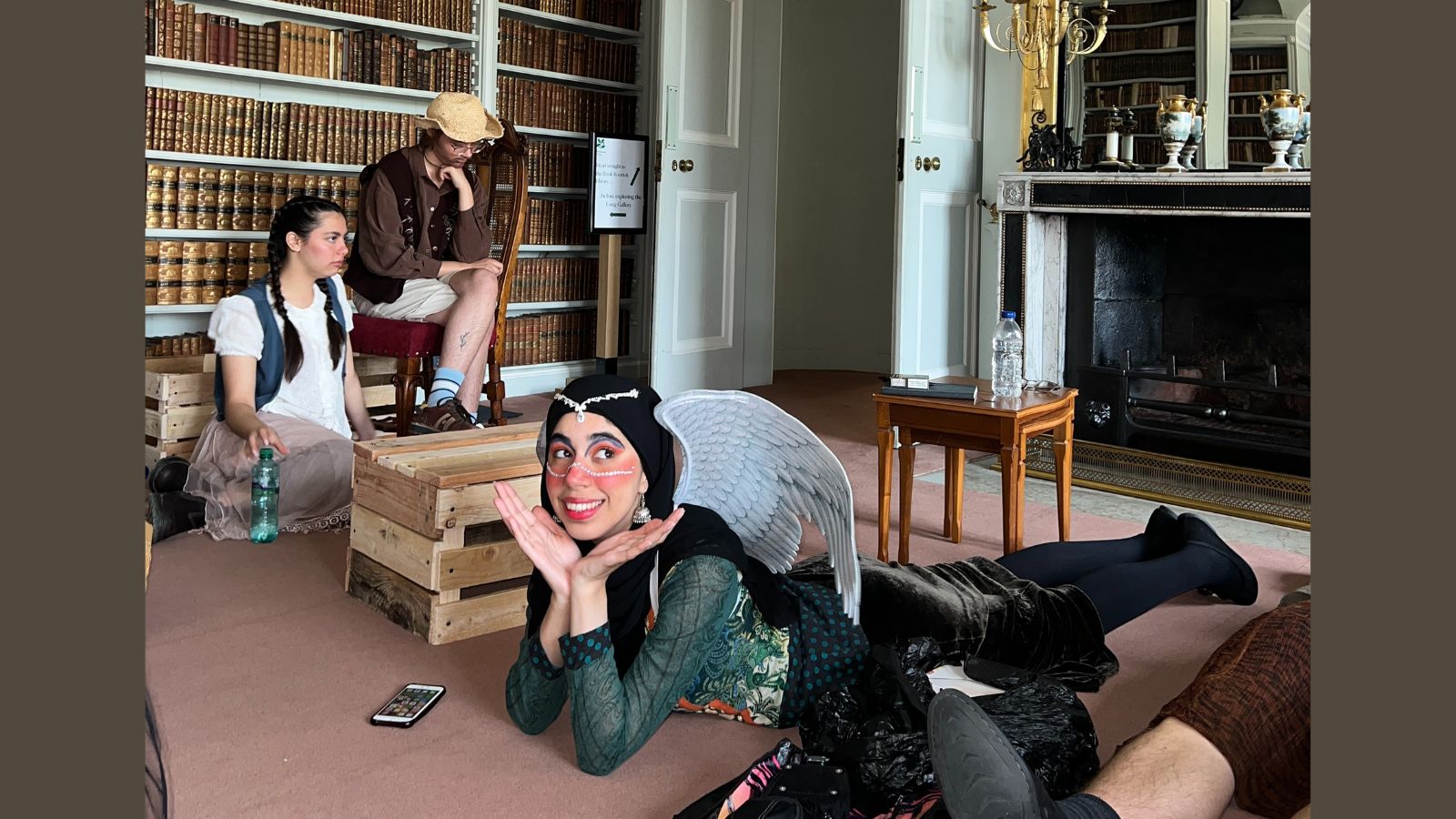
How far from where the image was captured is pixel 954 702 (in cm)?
144

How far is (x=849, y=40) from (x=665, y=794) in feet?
19.5

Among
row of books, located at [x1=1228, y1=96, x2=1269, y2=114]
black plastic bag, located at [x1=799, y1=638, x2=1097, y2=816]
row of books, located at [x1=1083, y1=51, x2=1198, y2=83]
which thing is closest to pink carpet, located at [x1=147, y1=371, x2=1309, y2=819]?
black plastic bag, located at [x1=799, y1=638, x2=1097, y2=816]

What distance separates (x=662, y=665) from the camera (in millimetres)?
1949

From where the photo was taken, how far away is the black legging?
103 inches

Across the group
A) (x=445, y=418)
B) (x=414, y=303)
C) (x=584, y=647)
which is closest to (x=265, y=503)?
(x=445, y=418)

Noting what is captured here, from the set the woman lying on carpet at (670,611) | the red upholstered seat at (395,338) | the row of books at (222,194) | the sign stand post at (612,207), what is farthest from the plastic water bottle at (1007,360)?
the sign stand post at (612,207)

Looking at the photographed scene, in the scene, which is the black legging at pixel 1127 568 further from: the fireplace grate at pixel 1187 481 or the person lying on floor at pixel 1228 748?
the fireplace grate at pixel 1187 481

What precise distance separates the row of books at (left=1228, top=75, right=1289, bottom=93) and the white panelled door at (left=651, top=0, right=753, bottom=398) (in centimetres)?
226

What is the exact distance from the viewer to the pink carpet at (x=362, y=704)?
2016 millimetres

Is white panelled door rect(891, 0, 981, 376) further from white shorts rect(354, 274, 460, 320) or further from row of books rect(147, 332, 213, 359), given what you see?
row of books rect(147, 332, 213, 359)

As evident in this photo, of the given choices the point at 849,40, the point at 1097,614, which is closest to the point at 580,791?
the point at 1097,614

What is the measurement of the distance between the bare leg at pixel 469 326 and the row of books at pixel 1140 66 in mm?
2544

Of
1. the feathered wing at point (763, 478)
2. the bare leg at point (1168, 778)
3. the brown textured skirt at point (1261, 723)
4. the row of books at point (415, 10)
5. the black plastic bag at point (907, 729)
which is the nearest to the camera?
the bare leg at point (1168, 778)

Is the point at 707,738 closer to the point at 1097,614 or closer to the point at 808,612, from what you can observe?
the point at 808,612
